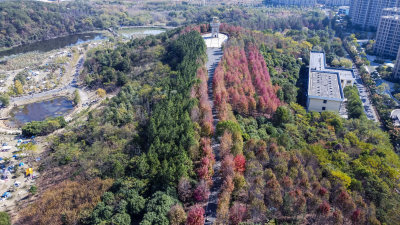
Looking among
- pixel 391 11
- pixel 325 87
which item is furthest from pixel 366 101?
pixel 391 11

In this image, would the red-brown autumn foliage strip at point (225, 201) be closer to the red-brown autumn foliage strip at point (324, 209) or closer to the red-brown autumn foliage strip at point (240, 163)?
the red-brown autumn foliage strip at point (240, 163)

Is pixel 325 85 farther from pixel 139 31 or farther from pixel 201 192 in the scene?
pixel 139 31

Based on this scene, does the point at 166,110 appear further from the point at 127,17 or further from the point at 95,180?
the point at 127,17

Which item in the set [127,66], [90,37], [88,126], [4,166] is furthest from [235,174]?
[90,37]

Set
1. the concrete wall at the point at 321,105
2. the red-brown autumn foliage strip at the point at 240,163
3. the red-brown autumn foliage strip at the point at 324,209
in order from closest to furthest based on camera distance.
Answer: the red-brown autumn foliage strip at the point at 324,209
the red-brown autumn foliage strip at the point at 240,163
the concrete wall at the point at 321,105

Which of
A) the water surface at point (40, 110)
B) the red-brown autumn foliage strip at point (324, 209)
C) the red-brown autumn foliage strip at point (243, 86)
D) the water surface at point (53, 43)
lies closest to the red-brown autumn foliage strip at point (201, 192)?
the red-brown autumn foliage strip at point (324, 209)

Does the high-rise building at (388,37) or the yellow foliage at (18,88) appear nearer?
the yellow foliage at (18,88)
